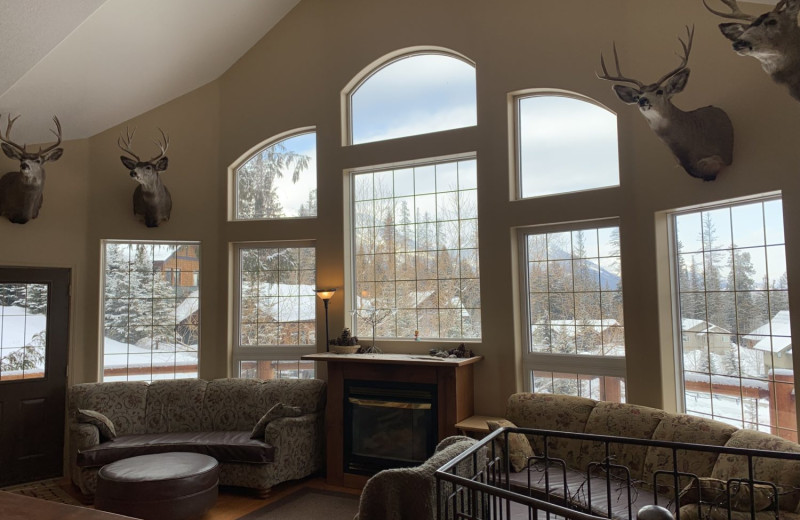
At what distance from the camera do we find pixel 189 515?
13.4 feet

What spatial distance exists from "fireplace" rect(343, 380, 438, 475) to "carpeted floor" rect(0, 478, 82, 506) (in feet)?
7.82

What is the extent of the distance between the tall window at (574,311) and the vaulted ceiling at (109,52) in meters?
3.69

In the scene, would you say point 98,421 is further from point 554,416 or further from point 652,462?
point 652,462

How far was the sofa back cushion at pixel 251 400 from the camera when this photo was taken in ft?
17.6

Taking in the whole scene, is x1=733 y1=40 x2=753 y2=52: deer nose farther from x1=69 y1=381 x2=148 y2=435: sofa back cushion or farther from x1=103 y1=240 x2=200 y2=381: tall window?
x1=69 y1=381 x2=148 y2=435: sofa back cushion

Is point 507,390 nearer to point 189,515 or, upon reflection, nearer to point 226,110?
point 189,515

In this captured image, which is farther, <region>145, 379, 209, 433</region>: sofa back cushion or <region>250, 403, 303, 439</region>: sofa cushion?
<region>145, 379, 209, 433</region>: sofa back cushion

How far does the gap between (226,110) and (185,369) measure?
290cm

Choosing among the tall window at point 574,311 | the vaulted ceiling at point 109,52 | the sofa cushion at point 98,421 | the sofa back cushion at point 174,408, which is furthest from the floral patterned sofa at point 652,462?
the vaulted ceiling at point 109,52

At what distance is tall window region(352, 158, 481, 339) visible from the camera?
523cm

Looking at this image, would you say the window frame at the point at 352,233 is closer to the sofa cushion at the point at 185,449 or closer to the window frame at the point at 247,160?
the window frame at the point at 247,160

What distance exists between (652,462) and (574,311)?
1373 millimetres

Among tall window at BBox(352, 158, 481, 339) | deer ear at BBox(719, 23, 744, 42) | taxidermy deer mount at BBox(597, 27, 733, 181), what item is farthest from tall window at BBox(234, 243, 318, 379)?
deer ear at BBox(719, 23, 744, 42)

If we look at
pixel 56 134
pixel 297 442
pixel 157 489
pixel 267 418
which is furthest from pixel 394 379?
pixel 56 134
